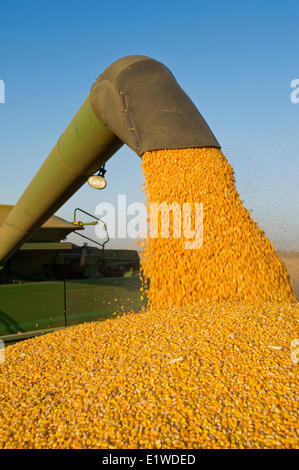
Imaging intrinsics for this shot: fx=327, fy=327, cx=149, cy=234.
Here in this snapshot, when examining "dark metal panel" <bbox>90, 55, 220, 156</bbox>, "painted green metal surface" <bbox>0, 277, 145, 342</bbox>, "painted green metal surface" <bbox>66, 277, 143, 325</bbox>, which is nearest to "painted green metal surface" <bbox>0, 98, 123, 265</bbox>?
"dark metal panel" <bbox>90, 55, 220, 156</bbox>

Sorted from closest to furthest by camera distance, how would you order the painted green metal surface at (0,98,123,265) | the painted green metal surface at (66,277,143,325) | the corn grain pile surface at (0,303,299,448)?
the corn grain pile surface at (0,303,299,448) → the painted green metal surface at (0,98,123,265) → the painted green metal surface at (66,277,143,325)

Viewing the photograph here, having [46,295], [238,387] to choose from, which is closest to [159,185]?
[238,387]

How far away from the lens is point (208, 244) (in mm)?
2699

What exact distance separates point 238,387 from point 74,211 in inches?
177

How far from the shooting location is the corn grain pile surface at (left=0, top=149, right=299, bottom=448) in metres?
1.85

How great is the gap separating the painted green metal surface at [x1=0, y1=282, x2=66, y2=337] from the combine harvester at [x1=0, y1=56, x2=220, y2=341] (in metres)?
0.01

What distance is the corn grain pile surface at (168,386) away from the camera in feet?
5.94

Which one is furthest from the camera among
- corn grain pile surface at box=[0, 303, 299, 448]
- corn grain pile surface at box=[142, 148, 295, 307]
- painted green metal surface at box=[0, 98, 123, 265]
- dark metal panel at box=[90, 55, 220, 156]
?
painted green metal surface at box=[0, 98, 123, 265]

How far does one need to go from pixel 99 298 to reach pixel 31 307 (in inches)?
41.6

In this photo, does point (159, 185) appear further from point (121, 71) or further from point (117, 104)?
point (121, 71)

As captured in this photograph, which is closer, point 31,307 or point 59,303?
point 31,307

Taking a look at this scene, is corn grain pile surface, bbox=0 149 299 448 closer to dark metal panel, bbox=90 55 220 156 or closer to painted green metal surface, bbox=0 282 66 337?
dark metal panel, bbox=90 55 220 156

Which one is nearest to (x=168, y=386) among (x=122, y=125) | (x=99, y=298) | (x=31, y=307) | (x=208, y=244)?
(x=208, y=244)

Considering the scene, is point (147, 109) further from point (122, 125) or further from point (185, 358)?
point (185, 358)
